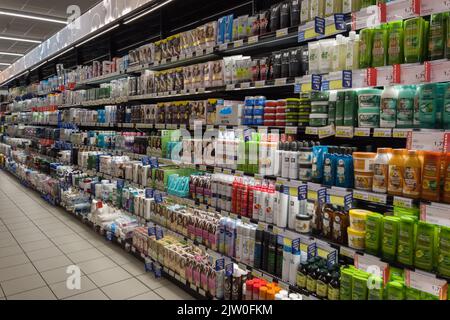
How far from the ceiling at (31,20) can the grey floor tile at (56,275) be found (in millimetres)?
6187

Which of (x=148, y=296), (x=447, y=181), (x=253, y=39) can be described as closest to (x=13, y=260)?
(x=148, y=296)

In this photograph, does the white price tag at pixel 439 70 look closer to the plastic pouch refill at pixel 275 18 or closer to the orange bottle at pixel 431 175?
the orange bottle at pixel 431 175

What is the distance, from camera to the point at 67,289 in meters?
3.45

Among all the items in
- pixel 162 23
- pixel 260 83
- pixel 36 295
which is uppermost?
pixel 162 23

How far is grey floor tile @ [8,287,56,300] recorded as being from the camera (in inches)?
129

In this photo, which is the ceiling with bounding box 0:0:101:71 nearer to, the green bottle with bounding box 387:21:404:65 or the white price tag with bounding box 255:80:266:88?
the white price tag with bounding box 255:80:266:88

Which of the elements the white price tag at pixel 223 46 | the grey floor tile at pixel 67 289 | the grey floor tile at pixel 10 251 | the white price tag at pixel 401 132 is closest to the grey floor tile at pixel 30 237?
the grey floor tile at pixel 10 251

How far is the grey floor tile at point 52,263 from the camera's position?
402 centimetres

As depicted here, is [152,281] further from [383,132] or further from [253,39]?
[383,132]

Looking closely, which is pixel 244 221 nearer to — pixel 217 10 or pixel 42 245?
pixel 217 10

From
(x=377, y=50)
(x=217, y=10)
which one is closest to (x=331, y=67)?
(x=377, y=50)

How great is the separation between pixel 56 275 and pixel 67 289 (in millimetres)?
439

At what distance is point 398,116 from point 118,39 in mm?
5503

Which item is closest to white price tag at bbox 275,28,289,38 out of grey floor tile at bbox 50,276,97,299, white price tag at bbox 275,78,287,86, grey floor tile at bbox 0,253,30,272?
white price tag at bbox 275,78,287,86
